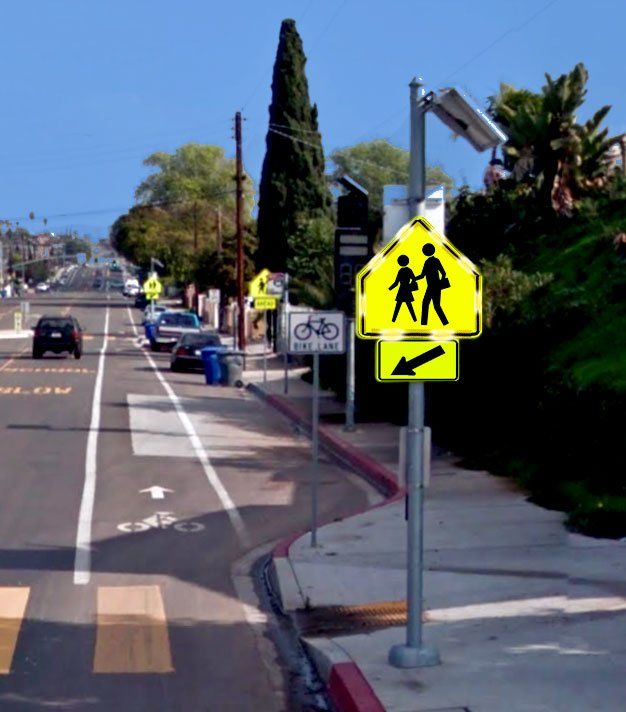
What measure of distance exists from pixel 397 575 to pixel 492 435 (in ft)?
26.3

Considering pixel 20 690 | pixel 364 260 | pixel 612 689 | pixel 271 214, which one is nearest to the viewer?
pixel 612 689

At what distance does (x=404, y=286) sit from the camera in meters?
8.70

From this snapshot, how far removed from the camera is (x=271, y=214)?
203ft

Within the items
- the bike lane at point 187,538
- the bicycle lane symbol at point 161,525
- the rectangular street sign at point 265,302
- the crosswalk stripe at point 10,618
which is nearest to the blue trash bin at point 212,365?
the rectangular street sign at point 265,302

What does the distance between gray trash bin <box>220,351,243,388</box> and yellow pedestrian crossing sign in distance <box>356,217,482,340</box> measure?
31045 millimetres

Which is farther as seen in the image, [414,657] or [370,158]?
[370,158]

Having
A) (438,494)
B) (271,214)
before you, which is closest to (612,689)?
(438,494)

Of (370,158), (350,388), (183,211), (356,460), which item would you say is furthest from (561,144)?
(183,211)

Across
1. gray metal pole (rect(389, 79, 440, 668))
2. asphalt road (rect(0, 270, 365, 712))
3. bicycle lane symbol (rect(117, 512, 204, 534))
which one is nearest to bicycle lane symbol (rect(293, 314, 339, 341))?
asphalt road (rect(0, 270, 365, 712))

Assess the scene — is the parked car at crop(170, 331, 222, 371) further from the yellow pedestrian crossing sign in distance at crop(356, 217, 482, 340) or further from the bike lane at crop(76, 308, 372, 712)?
the yellow pedestrian crossing sign in distance at crop(356, 217, 482, 340)

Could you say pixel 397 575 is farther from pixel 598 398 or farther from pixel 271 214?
pixel 271 214

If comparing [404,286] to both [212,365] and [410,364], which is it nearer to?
[410,364]

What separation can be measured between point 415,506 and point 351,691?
4.15ft

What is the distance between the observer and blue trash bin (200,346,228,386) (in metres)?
39.8
